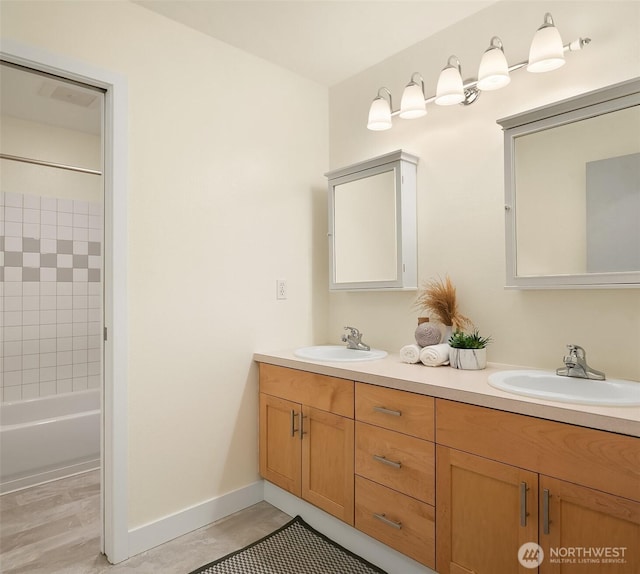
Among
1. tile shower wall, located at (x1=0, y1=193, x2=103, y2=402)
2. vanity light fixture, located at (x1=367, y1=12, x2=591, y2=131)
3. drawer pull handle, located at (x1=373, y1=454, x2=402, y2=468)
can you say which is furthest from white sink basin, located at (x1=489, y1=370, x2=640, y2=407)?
tile shower wall, located at (x1=0, y1=193, x2=103, y2=402)

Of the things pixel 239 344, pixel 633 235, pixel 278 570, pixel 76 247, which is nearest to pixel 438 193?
pixel 633 235

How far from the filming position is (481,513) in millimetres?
1336

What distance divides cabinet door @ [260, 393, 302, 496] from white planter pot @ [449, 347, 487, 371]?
2.57 feet

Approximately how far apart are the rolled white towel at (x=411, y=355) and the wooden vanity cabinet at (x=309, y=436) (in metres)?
0.30

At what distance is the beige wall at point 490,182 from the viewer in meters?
1.56

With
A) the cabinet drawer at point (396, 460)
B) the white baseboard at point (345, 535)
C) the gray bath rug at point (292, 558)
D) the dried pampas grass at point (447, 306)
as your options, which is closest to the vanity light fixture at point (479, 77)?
the dried pampas grass at point (447, 306)

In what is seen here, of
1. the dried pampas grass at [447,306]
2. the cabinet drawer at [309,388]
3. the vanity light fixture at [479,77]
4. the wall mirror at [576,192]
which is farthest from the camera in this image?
the dried pampas grass at [447,306]

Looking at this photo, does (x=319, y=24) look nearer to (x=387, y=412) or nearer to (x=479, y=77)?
(x=479, y=77)

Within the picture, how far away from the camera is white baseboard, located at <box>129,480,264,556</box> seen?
1.83 m

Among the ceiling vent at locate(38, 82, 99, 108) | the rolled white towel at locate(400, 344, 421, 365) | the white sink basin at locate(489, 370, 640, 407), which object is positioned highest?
the ceiling vent at locate(38, 82, 99, 108)

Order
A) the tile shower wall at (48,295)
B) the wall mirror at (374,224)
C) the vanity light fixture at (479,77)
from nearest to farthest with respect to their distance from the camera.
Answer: the vanity light fixture at (479,77) → the wall mirror at (374,224) → the tile shower wall at (48,295)

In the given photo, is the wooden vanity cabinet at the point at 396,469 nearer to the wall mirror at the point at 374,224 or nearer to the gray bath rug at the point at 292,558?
the gray bath rug at the point at 292,558

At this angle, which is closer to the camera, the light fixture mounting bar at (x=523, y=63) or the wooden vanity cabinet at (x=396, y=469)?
the wooden vanity cabinet at (x=396, y=469)

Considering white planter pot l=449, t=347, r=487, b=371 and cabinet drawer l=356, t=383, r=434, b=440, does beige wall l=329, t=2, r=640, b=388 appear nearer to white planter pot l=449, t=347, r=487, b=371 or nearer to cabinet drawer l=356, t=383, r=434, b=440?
white planter pot l=449, t=347, r=487, b=371
